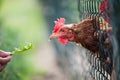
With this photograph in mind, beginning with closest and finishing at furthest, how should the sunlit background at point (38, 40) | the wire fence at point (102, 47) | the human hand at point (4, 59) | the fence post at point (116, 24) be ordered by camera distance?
1. the fence post at point (116, 24)
2. the wire fence at point (102, 47)
3. the human hand at point (4, 59)
4. the sunlit background at point (38, 40)

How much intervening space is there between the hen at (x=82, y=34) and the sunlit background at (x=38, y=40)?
2.12 meters

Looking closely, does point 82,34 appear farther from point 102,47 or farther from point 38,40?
point 38,40

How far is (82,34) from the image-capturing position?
2.19 m

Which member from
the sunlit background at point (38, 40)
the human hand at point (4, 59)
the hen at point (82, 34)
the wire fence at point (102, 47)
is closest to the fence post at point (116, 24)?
the wire fence at point (102, 47)

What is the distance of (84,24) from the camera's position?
7.22 feet

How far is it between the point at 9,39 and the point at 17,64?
0.31m

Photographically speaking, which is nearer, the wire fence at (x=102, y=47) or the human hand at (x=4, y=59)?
the wire fence at (x=102, y=47)

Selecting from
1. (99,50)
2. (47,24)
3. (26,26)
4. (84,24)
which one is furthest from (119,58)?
(26,26)

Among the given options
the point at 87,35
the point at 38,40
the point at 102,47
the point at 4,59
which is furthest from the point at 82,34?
the point at 38,40

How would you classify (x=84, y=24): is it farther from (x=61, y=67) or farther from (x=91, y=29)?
(x=61, y=67)

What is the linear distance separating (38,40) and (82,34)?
343 centimetres

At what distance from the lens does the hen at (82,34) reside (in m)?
2.15

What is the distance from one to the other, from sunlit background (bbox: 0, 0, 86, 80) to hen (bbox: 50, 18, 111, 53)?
2.12 metres

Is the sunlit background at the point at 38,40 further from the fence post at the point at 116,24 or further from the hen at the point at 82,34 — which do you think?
the fence post at the point at 116,24
